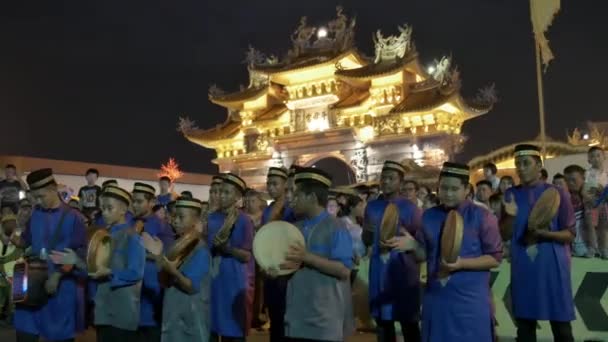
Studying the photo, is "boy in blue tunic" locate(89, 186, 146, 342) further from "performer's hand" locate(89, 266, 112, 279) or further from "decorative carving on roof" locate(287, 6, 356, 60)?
"decorative carving on roof" locate(287, 6, 356, 60)

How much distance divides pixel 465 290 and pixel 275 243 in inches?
48.6

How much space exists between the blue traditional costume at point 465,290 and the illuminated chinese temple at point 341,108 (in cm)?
1719

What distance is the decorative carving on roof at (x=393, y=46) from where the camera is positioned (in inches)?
899

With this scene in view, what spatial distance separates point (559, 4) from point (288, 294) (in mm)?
7019

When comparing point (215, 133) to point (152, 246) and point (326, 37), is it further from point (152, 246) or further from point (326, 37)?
point (152, 246)

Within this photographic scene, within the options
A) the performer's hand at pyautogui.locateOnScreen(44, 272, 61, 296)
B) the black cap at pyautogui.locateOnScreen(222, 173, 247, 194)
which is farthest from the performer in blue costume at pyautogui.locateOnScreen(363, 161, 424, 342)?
the performer's hand at pyautogui.locateOnScreen(44, 272, 61, 296)

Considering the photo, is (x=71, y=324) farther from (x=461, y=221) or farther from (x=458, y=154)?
(x=458, y=154)

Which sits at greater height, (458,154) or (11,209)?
(458,154)

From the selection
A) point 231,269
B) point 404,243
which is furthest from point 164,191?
point 404,243

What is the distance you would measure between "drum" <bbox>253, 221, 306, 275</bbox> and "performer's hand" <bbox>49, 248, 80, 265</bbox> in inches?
67.8

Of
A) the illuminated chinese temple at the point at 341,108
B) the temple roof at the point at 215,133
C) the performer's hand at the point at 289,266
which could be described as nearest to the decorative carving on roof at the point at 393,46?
the illuminated chinese temple at the point at 341,108

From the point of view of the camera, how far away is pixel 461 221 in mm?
3637

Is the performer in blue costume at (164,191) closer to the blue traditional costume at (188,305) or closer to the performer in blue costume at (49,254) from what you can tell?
the performer in blue costume at (49,254)

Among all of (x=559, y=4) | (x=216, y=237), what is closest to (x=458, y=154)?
(x=559, y=4)
